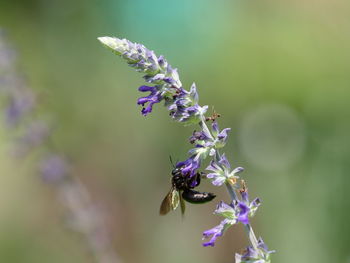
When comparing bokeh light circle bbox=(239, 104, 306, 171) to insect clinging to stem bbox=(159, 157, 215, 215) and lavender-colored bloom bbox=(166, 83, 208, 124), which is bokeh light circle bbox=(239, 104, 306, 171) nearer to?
insect clinging to stem bbox=(159, 157, 215, 215)

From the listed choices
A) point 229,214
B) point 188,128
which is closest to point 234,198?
point 229,214

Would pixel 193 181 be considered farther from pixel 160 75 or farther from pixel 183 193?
pixel 160 75

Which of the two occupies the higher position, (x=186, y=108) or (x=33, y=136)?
(x=186, y=108)

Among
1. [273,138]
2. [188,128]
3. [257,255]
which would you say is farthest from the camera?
[188,128]

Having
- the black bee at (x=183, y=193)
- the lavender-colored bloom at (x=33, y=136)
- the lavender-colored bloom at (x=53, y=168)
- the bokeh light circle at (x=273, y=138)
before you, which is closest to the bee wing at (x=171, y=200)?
the black bee at (x=183, y=193)

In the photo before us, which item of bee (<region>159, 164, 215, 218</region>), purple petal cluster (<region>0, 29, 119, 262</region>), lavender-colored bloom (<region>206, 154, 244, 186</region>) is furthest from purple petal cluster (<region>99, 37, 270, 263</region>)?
purple petal cluster (<region>0, 29, 119, 262</region>)

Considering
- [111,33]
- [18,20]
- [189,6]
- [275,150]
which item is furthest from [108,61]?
[275,150]

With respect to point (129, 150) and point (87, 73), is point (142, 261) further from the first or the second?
point (87, 73)
